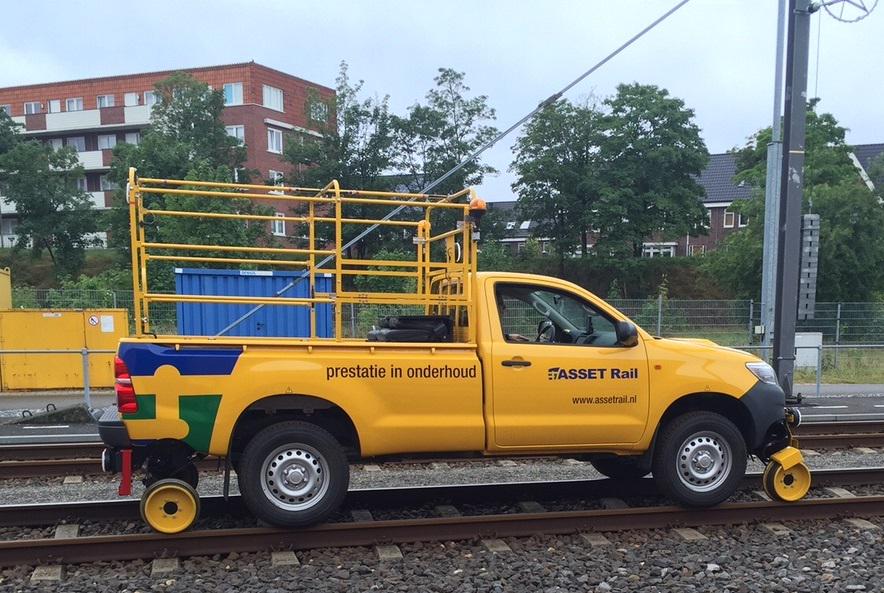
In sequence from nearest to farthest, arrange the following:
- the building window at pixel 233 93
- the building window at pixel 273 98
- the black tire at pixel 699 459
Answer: the black tire at pixel 699 459 < the building window at pixel 233 93 < the building window at pixel 273 98

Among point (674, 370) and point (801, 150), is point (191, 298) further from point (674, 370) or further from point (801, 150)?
point (801, 150)

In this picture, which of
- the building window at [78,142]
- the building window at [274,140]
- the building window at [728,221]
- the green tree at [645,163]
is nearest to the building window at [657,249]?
the building window at [728,221]

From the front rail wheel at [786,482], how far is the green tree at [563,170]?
3169 cm

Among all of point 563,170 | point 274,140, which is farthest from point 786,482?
point 274,140

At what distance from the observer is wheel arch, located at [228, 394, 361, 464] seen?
569 centimetres

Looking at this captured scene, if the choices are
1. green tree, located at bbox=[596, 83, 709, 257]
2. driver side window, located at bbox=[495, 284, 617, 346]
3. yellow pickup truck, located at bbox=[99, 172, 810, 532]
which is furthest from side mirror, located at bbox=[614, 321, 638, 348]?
green tree, located at bbox=[596, 83, 709, 257]

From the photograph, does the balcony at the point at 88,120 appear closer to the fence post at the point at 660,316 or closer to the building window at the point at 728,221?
the fence post at the point at 660,316

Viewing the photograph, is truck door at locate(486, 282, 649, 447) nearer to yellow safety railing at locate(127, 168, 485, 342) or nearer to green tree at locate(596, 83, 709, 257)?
yellow safety railing at locate(127, 168, 485, 342)

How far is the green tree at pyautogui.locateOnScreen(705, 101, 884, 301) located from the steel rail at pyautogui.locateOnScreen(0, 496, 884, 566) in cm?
2200

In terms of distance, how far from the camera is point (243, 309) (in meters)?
6.90

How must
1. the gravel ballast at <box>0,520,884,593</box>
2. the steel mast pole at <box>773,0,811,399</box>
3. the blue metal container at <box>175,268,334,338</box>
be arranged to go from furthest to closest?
1. the steel mast pole at <box>773,0,811,399</box>
2. the blue metal container at <box>175,268,334,338</box>
3. the gravel ballast at <box>0,520,884,593</box>

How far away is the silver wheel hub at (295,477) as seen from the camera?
18.6ft

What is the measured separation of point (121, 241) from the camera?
36.0 metres

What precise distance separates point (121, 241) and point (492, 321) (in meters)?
34.1
